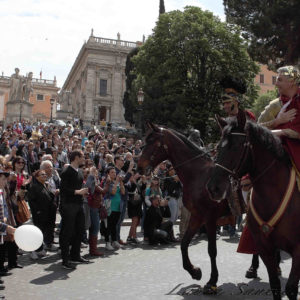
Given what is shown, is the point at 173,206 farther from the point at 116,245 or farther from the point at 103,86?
the point at 103,86

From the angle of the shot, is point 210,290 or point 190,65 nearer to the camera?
point 210,290

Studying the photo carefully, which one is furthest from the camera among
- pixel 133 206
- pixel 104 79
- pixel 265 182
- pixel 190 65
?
pixel 104 79

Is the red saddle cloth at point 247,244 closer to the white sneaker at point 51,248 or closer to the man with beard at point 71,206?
the man with beard at point 71,206

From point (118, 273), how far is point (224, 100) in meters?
3.84

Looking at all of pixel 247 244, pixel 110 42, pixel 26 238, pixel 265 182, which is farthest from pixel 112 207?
pixel 110 42

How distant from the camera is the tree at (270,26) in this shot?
25.0 m

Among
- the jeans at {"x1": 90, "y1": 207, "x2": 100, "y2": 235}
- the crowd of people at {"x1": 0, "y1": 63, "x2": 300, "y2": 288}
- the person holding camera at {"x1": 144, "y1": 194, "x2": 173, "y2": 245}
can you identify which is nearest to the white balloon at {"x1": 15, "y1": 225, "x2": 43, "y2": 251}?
the crowd of people at {"x1": 0, "y1": 63, "x2": 300, "y2": 288}

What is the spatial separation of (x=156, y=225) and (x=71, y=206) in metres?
3.84

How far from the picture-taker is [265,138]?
425cm

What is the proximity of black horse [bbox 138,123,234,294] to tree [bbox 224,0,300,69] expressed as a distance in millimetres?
20381

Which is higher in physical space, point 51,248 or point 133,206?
point 133,206

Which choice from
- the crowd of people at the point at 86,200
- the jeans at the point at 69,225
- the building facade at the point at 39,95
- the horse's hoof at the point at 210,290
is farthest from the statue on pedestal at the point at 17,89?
the horse's hoof at the point at 210,290

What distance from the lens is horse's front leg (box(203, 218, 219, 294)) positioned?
6129 millimetres

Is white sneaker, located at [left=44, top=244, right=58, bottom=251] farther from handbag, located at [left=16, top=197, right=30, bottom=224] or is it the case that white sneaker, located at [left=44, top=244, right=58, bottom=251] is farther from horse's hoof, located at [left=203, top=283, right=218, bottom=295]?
horse's hoof, located at [left=203, top=283, right=218, bottom=295]
